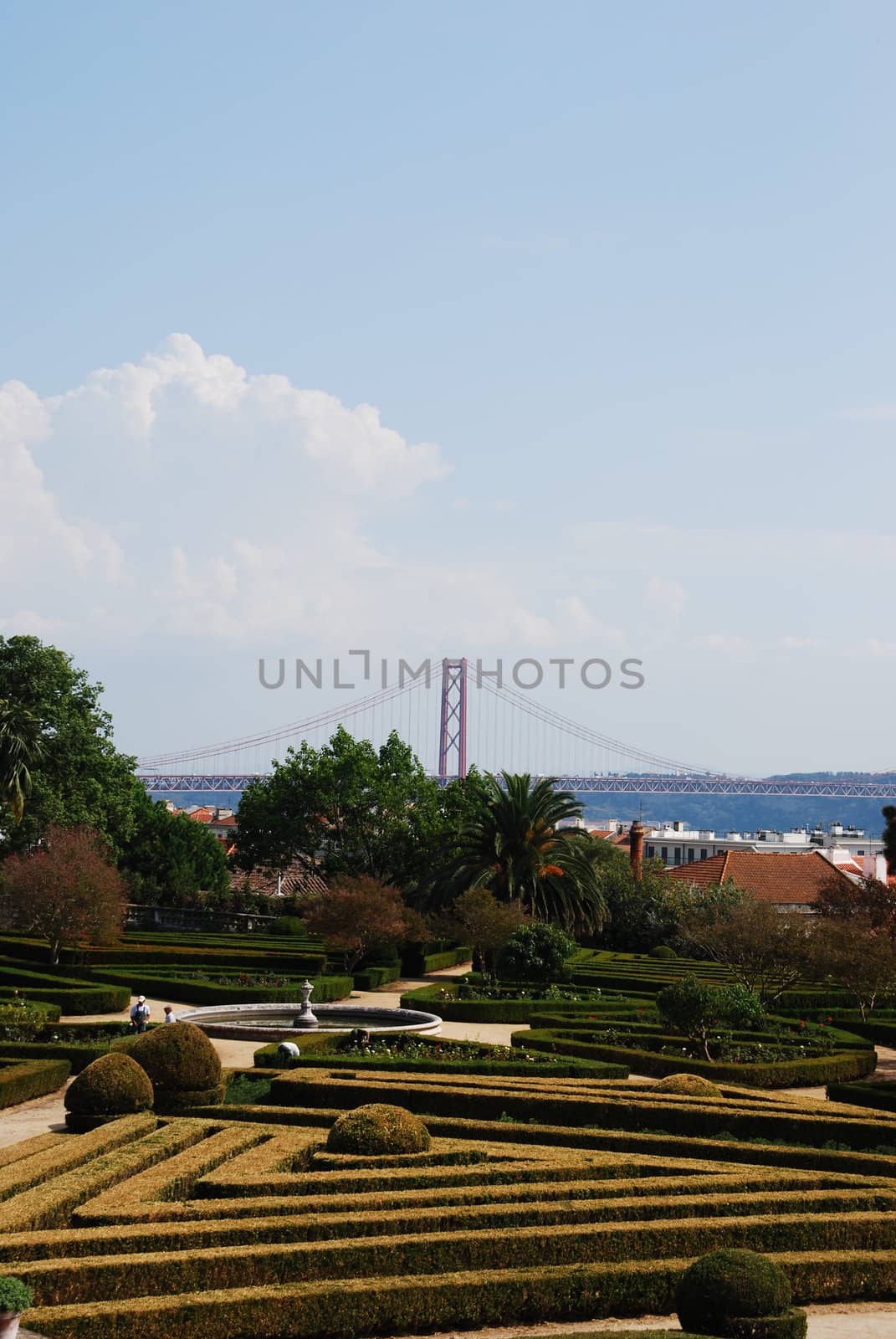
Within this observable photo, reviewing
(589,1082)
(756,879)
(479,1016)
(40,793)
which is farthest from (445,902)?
(756,879)

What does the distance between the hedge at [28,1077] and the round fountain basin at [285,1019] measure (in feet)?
20.0

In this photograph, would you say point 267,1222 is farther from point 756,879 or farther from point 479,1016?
point 756,879

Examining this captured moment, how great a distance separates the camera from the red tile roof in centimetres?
7000

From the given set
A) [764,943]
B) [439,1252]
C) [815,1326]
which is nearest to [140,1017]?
[764,943]

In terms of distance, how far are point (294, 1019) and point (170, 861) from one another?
38963 millimetres

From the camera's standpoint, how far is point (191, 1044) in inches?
885

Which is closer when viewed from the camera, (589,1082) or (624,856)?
(589,1082)

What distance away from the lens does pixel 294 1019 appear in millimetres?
33906

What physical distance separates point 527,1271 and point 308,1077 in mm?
9899

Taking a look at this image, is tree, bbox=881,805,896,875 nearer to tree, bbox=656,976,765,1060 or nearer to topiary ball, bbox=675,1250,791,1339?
tree, bbox=656,976,765,1060

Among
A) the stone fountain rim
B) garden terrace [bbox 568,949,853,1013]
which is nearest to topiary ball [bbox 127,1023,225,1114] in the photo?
the stone fountain rim

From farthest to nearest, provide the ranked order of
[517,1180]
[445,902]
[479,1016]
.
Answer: [445,902] < [479,1016] < [517,1180]

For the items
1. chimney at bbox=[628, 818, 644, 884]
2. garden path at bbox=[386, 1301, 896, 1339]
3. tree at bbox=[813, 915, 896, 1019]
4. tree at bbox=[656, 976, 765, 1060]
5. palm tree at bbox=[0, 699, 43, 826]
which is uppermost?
palm tree at bbox=[0, 699, 43, 826]

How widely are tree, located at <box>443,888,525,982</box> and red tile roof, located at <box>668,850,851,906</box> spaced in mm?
26509
